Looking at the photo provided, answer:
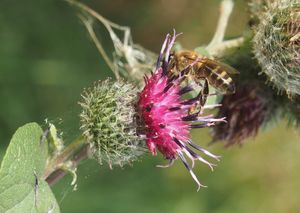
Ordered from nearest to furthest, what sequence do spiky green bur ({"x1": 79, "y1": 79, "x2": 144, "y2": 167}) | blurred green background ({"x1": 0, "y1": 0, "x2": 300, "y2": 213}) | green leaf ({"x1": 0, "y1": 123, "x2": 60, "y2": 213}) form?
green leaf ({"x1": 0, "y1": 123, "x2": 60, "y2": 213}) → spiky green bur ({"x1": 79, "y1": 79, "x2": 144, "y2": 167}) → blurred green background ({"x1": 0, "y1": 0, "x2": 300, "y2": 213})

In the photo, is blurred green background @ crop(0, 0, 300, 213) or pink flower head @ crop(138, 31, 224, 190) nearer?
pink flower head @ crop(138, 31, 224, 190)

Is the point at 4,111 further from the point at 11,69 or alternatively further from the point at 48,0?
the point at 48,0

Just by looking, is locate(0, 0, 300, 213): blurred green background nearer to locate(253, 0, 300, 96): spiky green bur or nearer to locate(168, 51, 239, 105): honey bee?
locate(253, 0, 300, 96): spiky green bur

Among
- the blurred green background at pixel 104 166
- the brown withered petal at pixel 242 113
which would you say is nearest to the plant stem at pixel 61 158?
the brown withered petal at pixel 242 113

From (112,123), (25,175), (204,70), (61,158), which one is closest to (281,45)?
(204,70)

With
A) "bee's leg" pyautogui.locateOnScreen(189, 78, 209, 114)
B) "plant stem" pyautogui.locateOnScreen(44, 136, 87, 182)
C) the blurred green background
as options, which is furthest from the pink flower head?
the blurred green background

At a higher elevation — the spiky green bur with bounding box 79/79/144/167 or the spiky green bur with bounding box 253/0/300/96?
the spiky green bur with bounding box 253/0/300/96

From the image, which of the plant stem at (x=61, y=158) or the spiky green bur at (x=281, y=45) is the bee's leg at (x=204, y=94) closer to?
the spiky green bur at (x=281, y=45)

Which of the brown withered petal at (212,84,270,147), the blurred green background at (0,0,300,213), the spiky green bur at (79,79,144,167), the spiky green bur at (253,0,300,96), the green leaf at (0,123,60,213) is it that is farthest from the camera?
the blurred green background at (0,0,300,213)
